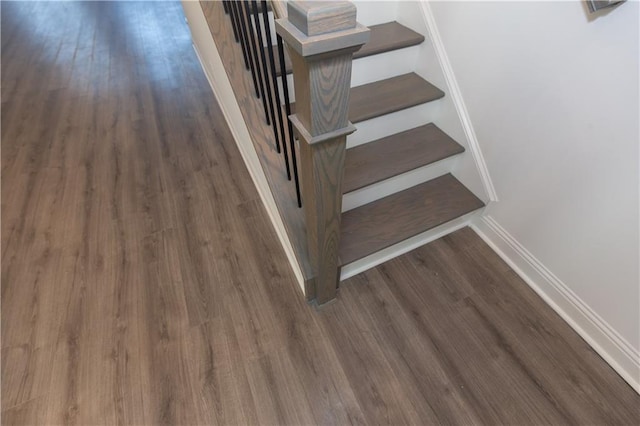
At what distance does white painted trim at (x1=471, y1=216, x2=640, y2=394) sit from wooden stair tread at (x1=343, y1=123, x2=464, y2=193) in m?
0.44

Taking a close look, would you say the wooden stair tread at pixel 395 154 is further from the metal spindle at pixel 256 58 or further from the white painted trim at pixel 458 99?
the metal spindle at pixel 256 58

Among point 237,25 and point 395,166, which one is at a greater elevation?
point 237,25

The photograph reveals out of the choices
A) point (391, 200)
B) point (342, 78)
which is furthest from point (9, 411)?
point (391, 200)

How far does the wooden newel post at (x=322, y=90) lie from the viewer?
0.69m

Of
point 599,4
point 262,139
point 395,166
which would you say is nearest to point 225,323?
point 262,139

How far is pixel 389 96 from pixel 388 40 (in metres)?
0.28

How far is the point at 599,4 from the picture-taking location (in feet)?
3.27

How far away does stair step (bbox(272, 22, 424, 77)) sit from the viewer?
5.45 feet

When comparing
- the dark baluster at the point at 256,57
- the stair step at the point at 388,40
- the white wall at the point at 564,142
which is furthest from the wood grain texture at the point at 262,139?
the white wall at the point at 564,142

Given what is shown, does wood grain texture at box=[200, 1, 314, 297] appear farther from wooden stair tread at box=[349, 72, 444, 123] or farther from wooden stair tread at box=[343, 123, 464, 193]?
wooden stair tread at box=[349, 72, 444, 123]

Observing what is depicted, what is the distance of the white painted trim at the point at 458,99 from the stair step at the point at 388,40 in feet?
0.27

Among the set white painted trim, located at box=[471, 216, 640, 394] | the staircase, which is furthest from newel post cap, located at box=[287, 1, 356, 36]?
white painted trim, located at box=[471, 216, 640, 394]

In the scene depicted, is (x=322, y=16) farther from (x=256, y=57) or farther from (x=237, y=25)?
(x=237, y=25)

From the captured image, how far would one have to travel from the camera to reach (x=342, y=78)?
784 millimetres
